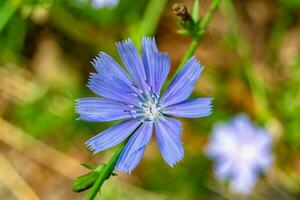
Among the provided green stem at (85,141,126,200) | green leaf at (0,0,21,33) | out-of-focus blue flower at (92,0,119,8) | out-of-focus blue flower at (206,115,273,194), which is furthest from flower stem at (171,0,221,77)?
out-of-focus blue flower at (206,115,273,194)

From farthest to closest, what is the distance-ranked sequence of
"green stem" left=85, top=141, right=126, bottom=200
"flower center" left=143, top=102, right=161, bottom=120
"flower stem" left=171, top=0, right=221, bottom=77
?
"flower stem" left=171, top=0, right=221, bottom=77 < "flower center" left=143, top=102, right=161, bottom=120 < "green stem" left=85, top=141, right=126, bottom=200

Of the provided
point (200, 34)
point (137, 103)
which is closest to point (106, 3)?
point (200, 34)

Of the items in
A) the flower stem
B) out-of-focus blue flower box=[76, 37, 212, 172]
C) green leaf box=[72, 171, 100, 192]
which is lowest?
green leaf box=[72, 171, 100, 192]

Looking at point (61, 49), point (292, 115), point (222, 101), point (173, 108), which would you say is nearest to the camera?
point (173, 108)

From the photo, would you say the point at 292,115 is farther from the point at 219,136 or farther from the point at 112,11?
the point at 112,11

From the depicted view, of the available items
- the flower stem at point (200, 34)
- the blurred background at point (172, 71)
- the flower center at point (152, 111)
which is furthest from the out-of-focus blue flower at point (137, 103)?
the blurred background at point (172, 71)

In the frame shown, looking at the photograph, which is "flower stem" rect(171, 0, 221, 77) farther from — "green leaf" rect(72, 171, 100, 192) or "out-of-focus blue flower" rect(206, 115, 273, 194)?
"out-of-focus blue flower" rect(206, 115, 273, 194)

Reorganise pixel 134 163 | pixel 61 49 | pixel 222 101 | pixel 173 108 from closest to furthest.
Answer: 1. pixel 134 163
2. pixel 173 108
3. pixel 222 101
4. pixel 61 49

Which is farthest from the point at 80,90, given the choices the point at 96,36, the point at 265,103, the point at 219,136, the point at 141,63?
the point at 141,63
